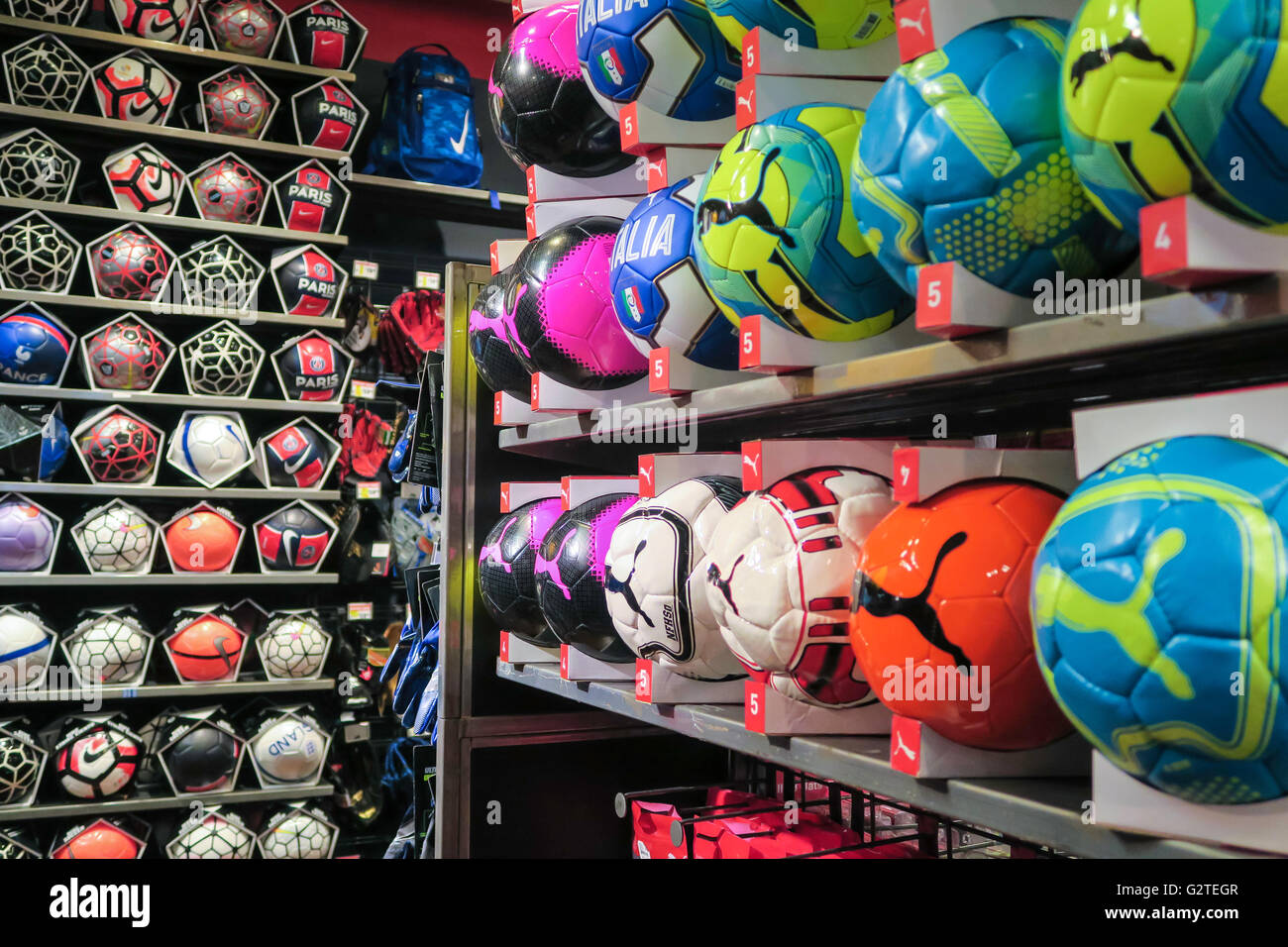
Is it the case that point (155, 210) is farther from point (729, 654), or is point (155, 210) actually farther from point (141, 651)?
point (729, 654)

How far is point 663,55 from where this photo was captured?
182 centimetres

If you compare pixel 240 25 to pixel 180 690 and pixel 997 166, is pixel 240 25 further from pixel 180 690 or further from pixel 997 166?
pixel 997 166

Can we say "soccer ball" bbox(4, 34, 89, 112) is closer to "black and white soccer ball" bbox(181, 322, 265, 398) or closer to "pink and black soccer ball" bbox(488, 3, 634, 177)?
"black and white soccer ball" bbox(181, 322, 265, 398)

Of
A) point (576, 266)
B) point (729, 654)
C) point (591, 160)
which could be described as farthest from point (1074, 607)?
point (591, 160)

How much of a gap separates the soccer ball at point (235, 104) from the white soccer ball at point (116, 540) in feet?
5.77

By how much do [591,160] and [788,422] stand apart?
73 centimetres

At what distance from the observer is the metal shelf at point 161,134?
4.67 meters

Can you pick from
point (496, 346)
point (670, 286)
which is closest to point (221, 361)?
point (496, 346)

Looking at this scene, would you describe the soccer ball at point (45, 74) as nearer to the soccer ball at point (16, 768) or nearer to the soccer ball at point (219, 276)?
the soccer ball at point (219, 276)

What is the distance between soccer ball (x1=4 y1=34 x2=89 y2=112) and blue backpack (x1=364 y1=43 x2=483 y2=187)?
4.24ft

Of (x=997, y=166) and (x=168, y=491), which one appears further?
(x=168, y=491)

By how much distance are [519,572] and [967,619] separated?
1.29m

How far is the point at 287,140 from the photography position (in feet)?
17.2

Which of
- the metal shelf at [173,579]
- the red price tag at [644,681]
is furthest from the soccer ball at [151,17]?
the red price tag at [644,681]
